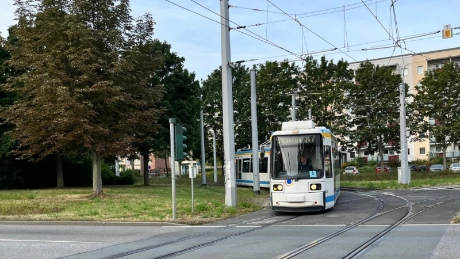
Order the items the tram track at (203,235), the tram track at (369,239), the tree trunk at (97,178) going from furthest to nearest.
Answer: the tree trunk at (97,178)
the tram track at (203,235)
the tram track at (369,239)

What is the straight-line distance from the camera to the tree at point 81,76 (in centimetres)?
2467

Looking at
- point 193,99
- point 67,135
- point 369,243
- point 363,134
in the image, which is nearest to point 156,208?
point 67,135

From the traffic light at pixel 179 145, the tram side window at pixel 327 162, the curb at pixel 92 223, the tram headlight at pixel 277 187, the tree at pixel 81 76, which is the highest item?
the tree at pixel 81 76

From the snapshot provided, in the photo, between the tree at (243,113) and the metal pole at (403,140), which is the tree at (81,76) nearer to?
the metal pole at (403,140)

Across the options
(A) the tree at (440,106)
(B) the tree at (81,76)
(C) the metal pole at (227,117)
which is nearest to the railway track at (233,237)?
(C) the metal pole at (227,117)

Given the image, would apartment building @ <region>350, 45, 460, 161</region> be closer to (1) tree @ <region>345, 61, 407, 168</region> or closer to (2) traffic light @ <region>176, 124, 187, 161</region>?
(1) tree @ <region>345, 61, 407, 168</region>

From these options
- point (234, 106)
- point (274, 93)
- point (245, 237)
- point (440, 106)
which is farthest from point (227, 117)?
point (234, 106)

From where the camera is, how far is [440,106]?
5109 cm

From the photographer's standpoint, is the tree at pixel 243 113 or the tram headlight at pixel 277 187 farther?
the tree at pixel 243 113

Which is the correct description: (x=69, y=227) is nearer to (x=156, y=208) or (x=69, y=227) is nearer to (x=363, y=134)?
(x=156, y=208)

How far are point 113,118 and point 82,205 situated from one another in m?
5.57

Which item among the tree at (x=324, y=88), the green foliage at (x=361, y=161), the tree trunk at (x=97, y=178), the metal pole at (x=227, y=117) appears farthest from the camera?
the green foliage at (x=361, y=161)

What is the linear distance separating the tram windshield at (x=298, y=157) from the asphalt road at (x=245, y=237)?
1.48 metres

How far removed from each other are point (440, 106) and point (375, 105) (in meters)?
6.18
